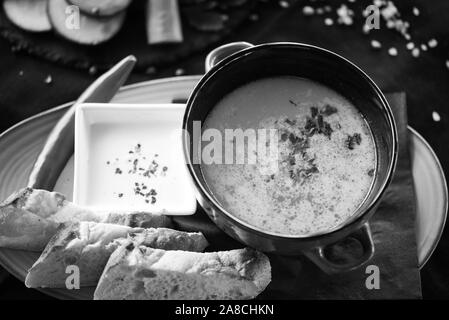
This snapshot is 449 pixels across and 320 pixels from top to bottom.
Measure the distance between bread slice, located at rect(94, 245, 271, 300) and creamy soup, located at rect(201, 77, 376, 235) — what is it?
7.1 inches

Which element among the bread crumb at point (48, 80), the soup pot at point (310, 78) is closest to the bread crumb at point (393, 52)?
the soup pot at point (310, 78)

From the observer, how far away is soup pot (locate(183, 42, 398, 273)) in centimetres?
182

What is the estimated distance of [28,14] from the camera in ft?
8.17

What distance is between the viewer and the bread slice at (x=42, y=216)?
2.03 metres

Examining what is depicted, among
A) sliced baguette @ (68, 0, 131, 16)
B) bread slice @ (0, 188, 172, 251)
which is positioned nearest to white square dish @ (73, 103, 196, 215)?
bread slice @ (0, 188, 172, 251)

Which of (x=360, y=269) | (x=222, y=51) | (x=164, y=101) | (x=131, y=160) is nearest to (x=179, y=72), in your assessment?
(x=164, y=101)

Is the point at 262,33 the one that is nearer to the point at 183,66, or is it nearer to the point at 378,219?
the point at 183,66

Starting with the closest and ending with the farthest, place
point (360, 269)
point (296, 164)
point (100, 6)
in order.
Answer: point (296, 164), point (360, 269), point (100, 6)

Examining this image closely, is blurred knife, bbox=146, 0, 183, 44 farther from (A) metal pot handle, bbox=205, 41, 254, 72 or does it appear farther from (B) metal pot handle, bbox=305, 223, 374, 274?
(B) metal pot handle, bbox=305, 223, 374, 274

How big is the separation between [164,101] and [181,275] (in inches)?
27.5

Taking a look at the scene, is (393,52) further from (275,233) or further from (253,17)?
(275,233)

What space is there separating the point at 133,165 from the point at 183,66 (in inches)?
19.6

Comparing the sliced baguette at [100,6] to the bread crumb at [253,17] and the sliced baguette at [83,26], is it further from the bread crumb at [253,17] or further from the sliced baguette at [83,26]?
the bread crumb at [253,17]

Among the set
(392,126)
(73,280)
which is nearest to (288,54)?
(392,126)
